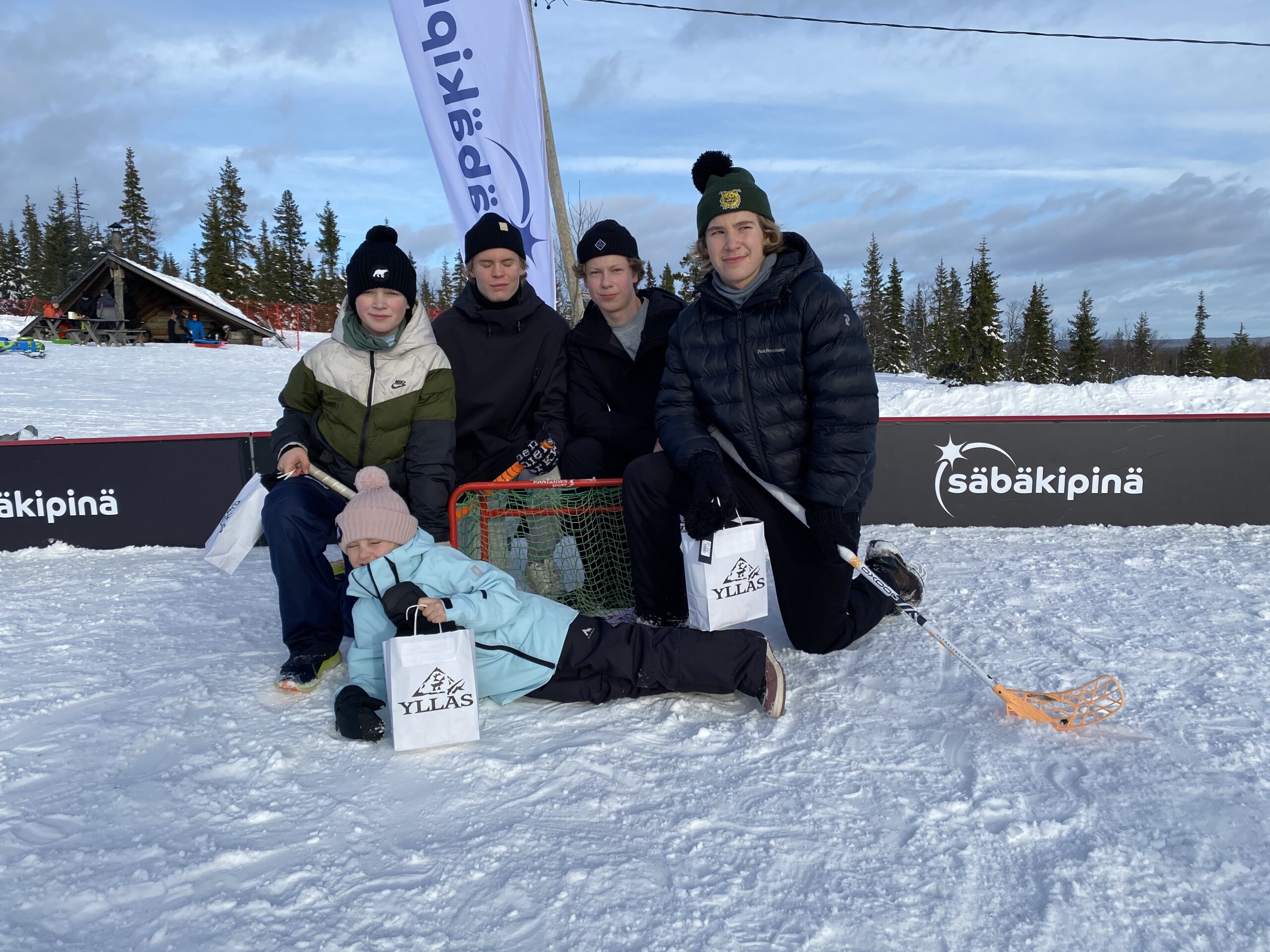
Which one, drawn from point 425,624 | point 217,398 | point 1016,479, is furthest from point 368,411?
point 217,398

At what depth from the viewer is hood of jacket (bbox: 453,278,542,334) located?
364 centimetres

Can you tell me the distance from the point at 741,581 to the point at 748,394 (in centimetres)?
68

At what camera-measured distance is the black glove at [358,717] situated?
248cm

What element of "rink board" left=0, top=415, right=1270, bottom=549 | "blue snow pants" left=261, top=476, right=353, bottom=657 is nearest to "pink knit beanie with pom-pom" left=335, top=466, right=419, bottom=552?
"blue snow pants" left=261, top=476, right=353, bottom=657

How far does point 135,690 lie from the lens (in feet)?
9.68

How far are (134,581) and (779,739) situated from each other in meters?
3.66

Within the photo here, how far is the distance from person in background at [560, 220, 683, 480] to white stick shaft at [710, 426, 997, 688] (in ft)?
2.00

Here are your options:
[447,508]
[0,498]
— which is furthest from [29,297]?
[447,508]

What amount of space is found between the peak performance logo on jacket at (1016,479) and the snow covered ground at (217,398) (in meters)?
0.89

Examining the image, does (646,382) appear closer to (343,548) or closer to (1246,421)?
(343,548)

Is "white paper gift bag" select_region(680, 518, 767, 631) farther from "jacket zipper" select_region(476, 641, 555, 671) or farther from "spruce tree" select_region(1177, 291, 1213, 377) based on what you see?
"spruce tree" select_region(1177, 291, 1213, 377)

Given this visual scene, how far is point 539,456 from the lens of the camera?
3.53 metres

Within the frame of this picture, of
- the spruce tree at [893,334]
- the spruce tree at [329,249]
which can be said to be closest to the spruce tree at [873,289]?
the spruce tree at [893,334]

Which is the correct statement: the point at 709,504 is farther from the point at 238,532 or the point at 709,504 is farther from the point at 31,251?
the point at 31,251
